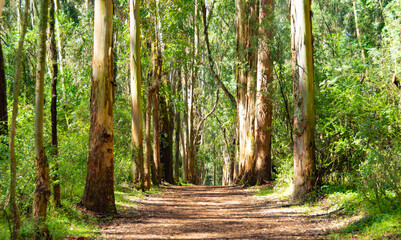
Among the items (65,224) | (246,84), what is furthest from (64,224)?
(246,84)

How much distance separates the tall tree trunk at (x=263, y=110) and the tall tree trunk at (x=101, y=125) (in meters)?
6.64

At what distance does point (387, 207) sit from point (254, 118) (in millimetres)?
10214

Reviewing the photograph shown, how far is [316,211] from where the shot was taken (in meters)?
7.71

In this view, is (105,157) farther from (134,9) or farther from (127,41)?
(127,41)

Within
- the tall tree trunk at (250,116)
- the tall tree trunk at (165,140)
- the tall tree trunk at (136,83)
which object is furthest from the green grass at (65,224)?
the tall tree trunk at (165,140)

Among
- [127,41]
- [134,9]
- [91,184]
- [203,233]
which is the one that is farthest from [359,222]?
[127,41]

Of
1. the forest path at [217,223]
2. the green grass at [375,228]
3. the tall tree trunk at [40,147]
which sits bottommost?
the forest path at [217,223]

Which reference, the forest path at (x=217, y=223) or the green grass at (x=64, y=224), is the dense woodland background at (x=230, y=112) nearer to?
the green grass at (x=64, y=224)

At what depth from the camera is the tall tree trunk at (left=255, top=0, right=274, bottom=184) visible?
13820mm

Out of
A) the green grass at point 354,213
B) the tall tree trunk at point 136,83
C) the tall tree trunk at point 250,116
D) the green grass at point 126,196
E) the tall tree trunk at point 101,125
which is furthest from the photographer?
the tall tree trunk at point 250,116

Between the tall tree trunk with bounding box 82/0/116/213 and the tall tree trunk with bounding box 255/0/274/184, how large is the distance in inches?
261

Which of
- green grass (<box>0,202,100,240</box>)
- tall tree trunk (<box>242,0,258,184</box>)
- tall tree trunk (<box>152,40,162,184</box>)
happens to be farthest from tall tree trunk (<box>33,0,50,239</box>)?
tall tree trunk (<box>242,0,258,184</box>)

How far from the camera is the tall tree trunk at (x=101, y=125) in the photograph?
7.78 meters

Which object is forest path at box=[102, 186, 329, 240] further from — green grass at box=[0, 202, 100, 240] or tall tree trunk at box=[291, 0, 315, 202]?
tall tree trunk at box=[291, 0, 315, 202]
